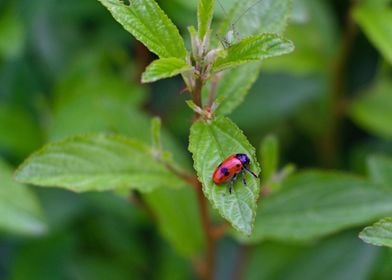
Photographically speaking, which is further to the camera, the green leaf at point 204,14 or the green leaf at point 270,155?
the green leaf at point 270,155

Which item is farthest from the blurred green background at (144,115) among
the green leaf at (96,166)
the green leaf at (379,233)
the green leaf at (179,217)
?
the green leaf at (379,233)

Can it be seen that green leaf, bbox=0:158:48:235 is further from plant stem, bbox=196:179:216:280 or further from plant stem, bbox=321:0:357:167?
plant stem, bbox=321:0:357:167

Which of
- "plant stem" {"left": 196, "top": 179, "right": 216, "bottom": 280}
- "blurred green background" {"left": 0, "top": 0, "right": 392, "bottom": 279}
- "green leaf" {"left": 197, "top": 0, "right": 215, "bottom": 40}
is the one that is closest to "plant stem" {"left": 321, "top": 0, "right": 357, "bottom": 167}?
"blurred green background" {"left": 0, "top": 0, "right": 392, "bottom": 279}

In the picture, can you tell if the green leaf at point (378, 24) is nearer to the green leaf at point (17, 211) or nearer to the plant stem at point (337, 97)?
the plant stem at point (337, 97)

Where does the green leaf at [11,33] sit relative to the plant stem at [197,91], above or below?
below

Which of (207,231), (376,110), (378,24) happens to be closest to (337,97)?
(376,110)

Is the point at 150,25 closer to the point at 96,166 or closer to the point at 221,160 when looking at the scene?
the point at 221,160
